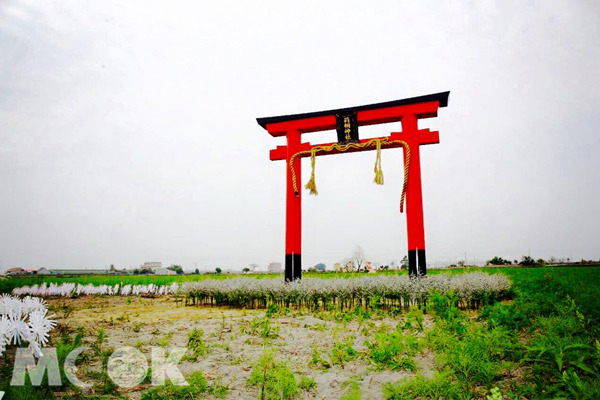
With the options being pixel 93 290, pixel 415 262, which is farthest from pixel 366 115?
pixel 93 290

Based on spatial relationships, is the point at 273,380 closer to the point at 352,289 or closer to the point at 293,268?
the point at 352,289

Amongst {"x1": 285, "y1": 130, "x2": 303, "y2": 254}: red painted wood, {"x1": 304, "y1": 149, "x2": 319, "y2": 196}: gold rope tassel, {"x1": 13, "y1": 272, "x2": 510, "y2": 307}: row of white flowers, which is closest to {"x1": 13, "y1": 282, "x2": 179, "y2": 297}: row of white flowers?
{"x1": 13, "y1": 272, "x2": 510, "y2": 307}: row of white flowers

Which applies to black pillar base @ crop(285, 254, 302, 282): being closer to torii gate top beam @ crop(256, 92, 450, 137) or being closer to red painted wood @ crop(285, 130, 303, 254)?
red painted wood @ crop(285, 130, 303, 254)

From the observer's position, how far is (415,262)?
791 centimetres

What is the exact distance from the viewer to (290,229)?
29.6 ft

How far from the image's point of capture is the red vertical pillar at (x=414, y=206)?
7.89 meters

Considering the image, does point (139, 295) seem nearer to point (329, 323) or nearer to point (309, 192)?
point (309, 192)

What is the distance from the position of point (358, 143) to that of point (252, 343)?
6.04m

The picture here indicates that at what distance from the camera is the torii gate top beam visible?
26.9ft

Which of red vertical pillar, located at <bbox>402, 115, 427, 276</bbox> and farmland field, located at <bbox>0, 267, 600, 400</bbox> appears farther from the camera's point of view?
red vertical pillar, located at <bbox>402, 115, 427, 276</bbox>

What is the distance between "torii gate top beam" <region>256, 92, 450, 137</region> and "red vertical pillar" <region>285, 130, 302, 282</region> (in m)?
0.38

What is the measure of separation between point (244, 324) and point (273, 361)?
2.07 m

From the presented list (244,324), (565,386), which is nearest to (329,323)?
(244,324)

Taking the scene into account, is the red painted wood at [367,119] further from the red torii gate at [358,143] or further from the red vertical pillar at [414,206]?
the red vertical pillar at [414,206]
